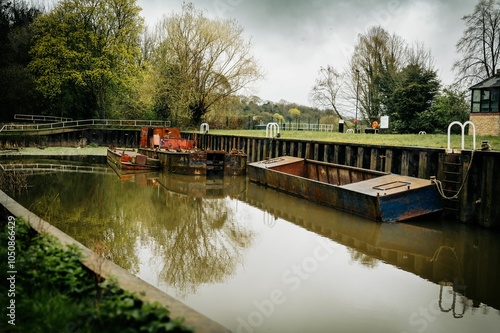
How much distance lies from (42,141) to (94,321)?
4075 centimetres

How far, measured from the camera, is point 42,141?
4066 cm

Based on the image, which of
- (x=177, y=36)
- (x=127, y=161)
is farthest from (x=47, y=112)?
(x=127, y=161)

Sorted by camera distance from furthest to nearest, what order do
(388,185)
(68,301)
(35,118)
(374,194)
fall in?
(35,118) < (388,185) < (374,194) < (68,301)

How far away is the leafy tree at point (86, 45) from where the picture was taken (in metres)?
41.6

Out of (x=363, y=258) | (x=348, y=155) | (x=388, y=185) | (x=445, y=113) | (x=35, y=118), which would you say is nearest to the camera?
(x=363, y=258)

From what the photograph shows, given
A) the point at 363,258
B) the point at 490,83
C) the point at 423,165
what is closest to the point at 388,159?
the point at 423,165

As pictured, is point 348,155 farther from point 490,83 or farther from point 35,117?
point 35,117

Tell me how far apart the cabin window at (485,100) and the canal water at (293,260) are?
18.9 metres

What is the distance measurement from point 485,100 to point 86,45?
110ft

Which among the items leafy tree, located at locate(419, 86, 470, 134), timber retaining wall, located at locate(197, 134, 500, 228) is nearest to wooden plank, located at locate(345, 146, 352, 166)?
timber retaining wall, located at locate(197, 134, 500, 228)

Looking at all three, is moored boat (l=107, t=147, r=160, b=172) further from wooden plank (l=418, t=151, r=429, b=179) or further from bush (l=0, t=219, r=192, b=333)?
bush (l=0, t=219, r=192, b=333)

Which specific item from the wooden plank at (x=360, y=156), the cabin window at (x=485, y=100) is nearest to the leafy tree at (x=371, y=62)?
the cabin window at (x=485, y=100)

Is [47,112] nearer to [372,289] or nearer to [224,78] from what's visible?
[224,78]

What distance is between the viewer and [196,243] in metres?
10.1
